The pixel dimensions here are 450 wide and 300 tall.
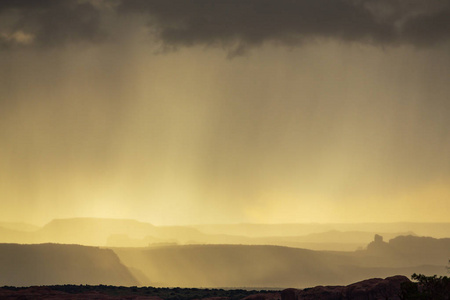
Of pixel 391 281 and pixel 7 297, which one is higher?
pixel 391 281

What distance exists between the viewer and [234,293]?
5822 inches

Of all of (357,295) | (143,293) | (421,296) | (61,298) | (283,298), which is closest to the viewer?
(421,296)

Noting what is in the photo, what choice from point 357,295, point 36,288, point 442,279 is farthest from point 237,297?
point 442,279

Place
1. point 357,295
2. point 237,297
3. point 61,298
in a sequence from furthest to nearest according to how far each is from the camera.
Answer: point 237,297 → point 61,298 → point 357,295

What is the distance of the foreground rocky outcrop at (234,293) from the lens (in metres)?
103

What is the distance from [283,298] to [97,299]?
157ft

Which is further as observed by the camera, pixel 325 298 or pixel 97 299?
pixel 97 299

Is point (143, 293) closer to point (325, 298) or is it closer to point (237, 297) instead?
point (237, 297)

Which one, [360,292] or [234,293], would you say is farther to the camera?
[234,293]

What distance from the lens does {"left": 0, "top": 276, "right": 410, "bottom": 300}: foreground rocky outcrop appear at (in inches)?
4072

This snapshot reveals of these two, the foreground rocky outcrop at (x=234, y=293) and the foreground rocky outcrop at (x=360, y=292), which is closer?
the foreground rocky outcrop at (x=360, y=292)

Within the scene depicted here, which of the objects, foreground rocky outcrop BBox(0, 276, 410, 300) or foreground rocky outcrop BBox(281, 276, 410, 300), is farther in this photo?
foreground rocky outcrop BBox(0, 276, 410, 300)

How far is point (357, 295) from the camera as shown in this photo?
10356cm

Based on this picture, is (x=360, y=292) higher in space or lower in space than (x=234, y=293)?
higher
